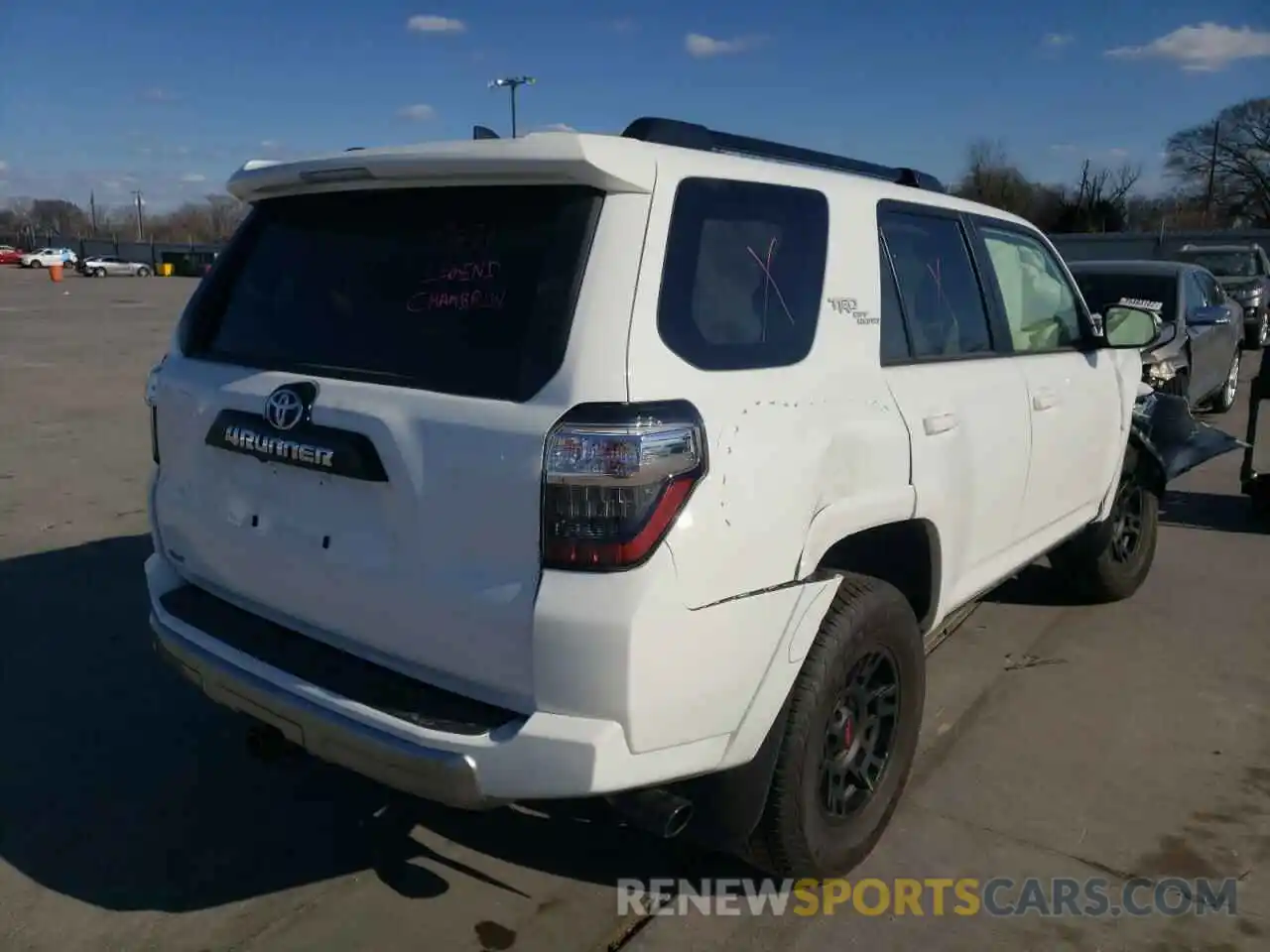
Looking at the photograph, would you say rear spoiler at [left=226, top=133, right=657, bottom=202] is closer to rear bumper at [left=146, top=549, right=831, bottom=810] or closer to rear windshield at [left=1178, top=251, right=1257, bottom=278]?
rear bumper at [left=146, top=549, right=831, bottom=810]

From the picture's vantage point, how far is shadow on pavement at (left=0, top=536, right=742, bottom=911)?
303 centimetres

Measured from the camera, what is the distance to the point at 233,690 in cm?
266

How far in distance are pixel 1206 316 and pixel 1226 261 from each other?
1148 cm

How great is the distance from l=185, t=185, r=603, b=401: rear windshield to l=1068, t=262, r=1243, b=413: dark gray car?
7865mm

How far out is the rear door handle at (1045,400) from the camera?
3.96 m

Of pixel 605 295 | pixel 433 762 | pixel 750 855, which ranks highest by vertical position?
pixel 605 295

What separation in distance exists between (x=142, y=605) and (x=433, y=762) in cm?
344

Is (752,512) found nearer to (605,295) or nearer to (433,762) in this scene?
(605,295)

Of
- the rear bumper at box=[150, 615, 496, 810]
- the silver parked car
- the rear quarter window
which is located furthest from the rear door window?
the silver parked car

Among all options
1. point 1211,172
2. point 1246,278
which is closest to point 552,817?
point 1246,278

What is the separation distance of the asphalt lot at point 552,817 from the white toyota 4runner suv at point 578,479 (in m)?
0.44

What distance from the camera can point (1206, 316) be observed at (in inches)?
393

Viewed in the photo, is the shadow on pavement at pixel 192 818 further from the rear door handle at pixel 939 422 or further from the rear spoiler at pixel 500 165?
the rear spoiler at pixel 500 165

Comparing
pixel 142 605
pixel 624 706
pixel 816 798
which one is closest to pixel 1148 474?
pixel 816 798
